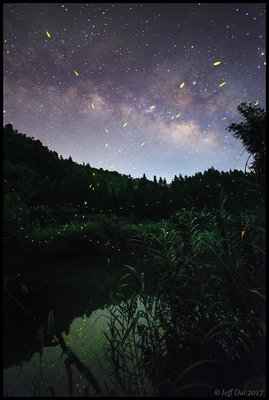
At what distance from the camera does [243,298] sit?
12.1 ft

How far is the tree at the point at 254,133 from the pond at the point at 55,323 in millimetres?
3035

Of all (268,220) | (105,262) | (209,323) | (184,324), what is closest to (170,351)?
(184,324)

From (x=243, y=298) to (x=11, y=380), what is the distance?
398 cm

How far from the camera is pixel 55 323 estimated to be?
5.44m

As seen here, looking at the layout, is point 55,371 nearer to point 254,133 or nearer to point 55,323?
point 55,323

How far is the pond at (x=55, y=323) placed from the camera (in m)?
4.45

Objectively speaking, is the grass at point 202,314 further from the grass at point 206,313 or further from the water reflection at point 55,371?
the water reflection at point 55,371

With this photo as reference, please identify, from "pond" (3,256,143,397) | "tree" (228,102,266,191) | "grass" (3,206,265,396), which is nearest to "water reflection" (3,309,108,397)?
"pond" (3,256,143,397)

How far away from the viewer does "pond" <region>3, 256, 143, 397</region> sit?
445cm

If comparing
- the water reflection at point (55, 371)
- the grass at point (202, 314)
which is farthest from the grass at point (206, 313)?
the water reflection at point (55, 371)

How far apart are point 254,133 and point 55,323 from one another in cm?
485

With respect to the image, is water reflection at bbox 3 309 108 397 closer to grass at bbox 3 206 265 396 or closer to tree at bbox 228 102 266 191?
grass at bbox 3 206 265 396

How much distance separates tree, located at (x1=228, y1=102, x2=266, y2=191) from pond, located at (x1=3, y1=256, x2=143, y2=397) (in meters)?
3.03

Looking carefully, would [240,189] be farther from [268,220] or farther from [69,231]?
[69,231]
